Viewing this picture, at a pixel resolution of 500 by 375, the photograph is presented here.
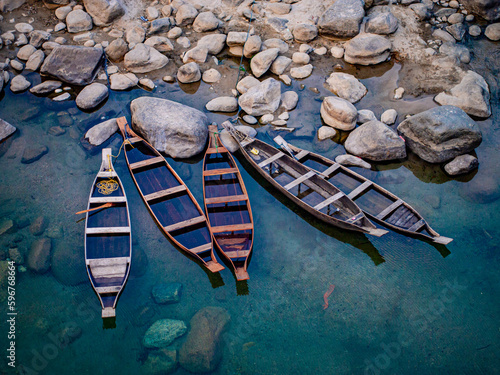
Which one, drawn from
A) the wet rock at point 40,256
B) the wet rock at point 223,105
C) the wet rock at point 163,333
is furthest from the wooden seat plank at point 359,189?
the wet rock at point 40,256

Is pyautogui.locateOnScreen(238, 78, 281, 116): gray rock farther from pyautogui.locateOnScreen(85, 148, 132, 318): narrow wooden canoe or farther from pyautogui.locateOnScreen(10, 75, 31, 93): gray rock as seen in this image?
pyautogui.locateOnScreen(10, 75, 31, 93): gray rock

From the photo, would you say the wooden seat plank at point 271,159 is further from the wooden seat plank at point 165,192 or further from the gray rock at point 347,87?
the gray rock at point 347,87

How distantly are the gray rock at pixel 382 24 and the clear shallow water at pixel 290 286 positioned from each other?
6.23 metres

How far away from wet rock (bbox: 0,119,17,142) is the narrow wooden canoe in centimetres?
355

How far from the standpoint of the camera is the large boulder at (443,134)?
10.9 metres

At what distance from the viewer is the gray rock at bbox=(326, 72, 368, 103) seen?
1280cm

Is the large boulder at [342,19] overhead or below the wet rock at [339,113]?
overhead

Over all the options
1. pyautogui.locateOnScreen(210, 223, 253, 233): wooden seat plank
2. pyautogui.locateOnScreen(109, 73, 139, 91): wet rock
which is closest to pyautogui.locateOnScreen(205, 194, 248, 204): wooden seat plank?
pyautogui.locateOnScreen(210, 223, 253, 233): wooden seat plank

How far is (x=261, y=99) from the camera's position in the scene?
39.8ft

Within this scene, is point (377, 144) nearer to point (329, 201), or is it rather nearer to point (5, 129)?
point (329, 201)

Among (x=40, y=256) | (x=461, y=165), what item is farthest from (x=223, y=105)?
(x=461, y=165)

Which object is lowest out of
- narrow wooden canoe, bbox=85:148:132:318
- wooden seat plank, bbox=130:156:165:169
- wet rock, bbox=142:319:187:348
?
wet rock, bbox=142:319:187:348

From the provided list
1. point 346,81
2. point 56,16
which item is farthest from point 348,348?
point 56,16

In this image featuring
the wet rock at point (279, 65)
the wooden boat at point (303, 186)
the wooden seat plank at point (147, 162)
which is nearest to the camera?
the wooden boat at point (303, 186)
